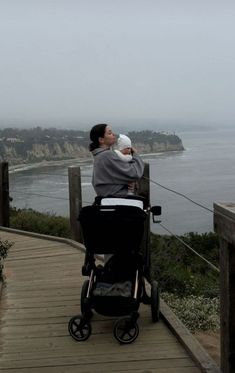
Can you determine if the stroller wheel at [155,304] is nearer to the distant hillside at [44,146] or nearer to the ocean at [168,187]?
the ocean at [168,187]

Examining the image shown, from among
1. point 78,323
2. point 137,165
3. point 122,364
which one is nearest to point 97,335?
point 78,323

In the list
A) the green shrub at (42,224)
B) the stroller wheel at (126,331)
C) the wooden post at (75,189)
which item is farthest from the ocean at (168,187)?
the stroller wheel at (126,331)

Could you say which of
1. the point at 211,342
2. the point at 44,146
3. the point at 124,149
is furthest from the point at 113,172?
the point at 44,146

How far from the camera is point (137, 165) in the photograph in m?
4.06

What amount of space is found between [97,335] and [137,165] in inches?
47.5

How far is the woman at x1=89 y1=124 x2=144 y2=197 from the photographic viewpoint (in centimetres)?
404

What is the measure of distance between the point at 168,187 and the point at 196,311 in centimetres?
2526

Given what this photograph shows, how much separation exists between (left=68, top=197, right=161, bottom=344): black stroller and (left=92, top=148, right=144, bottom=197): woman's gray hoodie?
0.32 meters

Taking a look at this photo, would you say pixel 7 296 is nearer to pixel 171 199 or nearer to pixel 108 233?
pixel 108 233

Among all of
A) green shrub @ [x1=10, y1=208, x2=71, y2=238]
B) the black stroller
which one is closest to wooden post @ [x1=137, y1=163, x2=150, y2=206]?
the black stroller

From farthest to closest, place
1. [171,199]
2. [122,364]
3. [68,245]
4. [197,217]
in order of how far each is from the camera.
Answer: [171,199]
[197,217]
[68,245]
[122,364]

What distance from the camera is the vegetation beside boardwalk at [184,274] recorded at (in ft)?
17.5

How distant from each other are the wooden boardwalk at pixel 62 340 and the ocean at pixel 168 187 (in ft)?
4.58

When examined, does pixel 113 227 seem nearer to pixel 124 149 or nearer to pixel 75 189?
pixel 124 149
